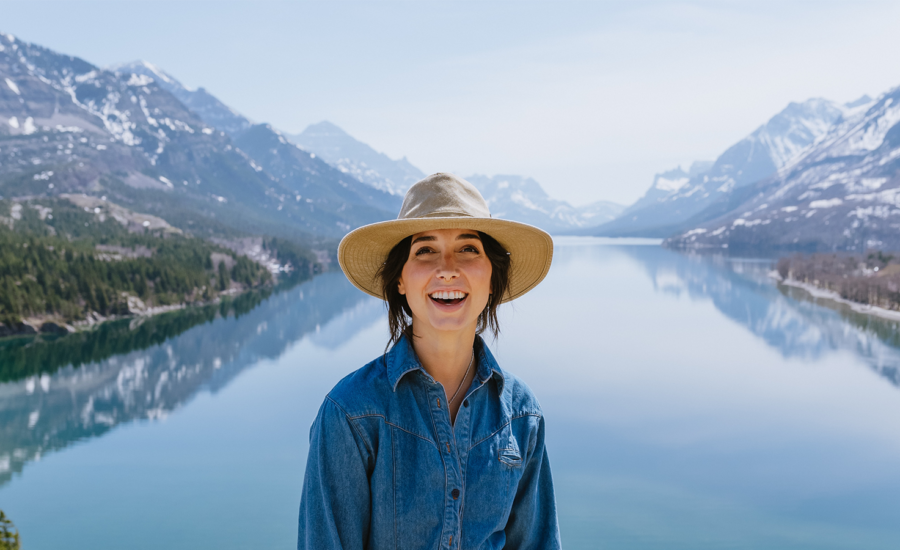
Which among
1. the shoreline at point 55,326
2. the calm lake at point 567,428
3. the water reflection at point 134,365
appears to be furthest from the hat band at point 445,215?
the shoreline at point 55,326

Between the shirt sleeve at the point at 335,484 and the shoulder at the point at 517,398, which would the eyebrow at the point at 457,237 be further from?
the shirt sleeve at the point at 335,484

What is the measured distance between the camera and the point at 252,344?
41.8 m

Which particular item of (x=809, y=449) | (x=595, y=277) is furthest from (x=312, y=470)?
(x=595, y=277)

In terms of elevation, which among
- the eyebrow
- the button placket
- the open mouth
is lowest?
the button placket

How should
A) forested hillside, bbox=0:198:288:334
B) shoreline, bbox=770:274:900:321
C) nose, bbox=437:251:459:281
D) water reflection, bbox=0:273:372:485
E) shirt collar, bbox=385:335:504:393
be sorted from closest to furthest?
shirt collar, bbox=385:335:504:393 → nose, bbox=437:251:459:281 → water reflection, bbox=0:273:372:485 → forested hillside, bbox=0:198:288:334 → shoreline, bbox=770:274:900:321

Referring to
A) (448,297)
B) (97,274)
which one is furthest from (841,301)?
(448,297)

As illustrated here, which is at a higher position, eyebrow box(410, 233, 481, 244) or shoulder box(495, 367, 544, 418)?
eyebrow box(410, 233, 481, 244)

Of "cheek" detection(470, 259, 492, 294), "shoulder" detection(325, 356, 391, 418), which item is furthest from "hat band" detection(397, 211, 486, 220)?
"shoulder" detection(325, 356, 391, 418)

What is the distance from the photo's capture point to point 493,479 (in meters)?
2.18

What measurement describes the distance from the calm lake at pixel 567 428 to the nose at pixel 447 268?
14.7 m

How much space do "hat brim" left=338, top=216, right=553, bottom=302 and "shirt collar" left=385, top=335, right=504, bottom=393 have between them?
11.3 inches

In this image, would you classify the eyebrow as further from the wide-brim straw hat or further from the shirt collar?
the shirt collar

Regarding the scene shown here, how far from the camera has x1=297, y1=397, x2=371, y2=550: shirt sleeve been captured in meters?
2.02

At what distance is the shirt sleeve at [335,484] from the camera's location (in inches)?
79.4
